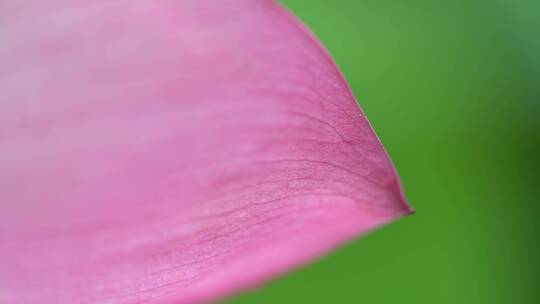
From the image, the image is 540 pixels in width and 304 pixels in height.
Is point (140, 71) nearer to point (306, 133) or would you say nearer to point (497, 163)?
point (306, 133)

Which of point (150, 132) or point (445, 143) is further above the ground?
point (150, 132)

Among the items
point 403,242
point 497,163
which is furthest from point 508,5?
point 403,242

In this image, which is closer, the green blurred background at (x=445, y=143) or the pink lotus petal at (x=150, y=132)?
the pink lotus petal at (x=150, y=132)

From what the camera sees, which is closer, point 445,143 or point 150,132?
point 150,132

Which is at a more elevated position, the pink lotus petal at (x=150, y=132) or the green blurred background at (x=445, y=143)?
the pink lotus petal at (x=150, y=132)

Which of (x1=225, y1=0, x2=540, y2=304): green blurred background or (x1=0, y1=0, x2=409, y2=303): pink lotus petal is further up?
(x1=0, y1=0, x2=409, y2=303): pink lotus petal
